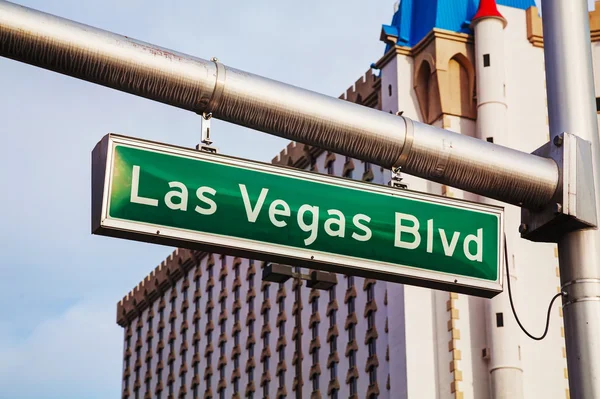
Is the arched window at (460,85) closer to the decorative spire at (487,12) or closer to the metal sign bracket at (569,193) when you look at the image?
the decorative spire at (487,12)

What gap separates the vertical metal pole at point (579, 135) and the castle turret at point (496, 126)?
39481mm

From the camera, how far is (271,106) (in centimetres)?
623

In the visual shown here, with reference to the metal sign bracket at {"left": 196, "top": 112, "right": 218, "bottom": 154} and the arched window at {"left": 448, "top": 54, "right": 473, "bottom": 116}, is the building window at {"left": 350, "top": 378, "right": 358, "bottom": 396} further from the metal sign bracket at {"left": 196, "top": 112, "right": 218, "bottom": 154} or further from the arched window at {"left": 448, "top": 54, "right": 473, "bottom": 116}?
the metal sign bracket at {"left": 196, "top": 112, "right": 218, "bottom": 154}

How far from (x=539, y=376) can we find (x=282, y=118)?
42.7 meters

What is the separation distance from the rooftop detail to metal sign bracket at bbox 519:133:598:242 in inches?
1833

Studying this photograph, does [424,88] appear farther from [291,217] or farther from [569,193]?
[291,217]

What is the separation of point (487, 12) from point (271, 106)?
46953 millimetres

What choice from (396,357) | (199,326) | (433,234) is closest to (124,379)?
(199,326)

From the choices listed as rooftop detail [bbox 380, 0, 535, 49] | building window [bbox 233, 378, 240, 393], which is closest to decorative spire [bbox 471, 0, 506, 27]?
rooftop detail [bbox 380, 0, 535, 49]

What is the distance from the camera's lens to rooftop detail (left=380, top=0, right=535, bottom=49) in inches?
2099

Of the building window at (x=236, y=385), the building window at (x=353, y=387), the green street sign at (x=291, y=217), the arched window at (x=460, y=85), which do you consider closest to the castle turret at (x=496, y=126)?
the arched window at (x=460, y=85)

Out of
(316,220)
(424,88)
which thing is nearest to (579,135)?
(316,220)

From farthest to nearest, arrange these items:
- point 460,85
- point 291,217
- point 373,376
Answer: point 373,376 < point 460,85 < point 291,217

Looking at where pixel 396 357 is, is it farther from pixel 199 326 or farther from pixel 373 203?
pixel 373 203
